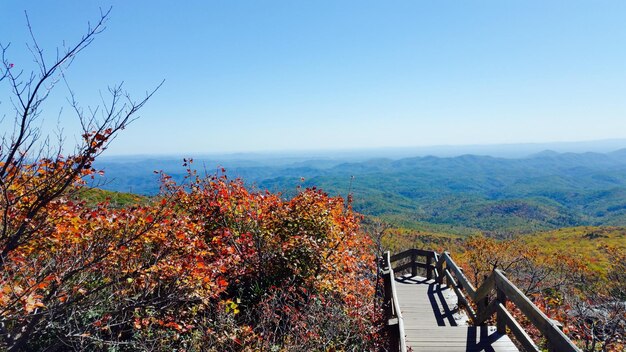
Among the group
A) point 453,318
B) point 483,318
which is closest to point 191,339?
point 483,318

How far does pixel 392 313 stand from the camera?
700 cm

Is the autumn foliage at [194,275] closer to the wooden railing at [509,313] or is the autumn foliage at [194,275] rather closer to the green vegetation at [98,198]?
the green vegetation at [98,198]

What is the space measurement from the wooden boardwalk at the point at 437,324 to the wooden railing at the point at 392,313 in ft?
1.37

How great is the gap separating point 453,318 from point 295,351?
443 centimetres

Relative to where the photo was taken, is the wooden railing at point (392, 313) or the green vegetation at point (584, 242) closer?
the wooden railing at point (392, 313)

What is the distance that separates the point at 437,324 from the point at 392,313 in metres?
1.77

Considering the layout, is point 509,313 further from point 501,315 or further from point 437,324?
point 437,324

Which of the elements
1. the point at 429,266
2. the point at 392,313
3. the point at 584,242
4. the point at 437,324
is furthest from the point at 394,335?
the point at 584,242

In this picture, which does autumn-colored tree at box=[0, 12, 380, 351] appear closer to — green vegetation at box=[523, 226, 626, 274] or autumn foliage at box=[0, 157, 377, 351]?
autumn foliage at box=[0, 157, 377, 351]

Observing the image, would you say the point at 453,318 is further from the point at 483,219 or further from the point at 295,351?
the point at 483,219

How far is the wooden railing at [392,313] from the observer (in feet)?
16.7

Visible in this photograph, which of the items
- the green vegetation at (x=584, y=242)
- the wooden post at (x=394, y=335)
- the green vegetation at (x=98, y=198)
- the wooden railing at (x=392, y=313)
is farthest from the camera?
the green vegetation at (x=584, y=242)

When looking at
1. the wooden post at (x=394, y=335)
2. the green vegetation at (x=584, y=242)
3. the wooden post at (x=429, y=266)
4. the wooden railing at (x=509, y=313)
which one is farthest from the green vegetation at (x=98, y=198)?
the green vegetation at (x=584, y=242)

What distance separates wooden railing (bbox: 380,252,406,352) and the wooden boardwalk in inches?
16.4
